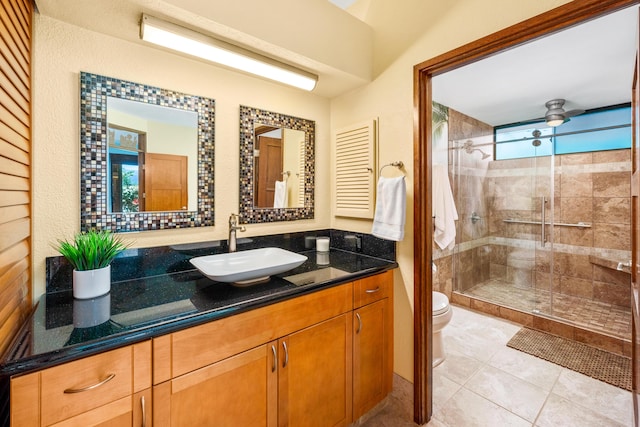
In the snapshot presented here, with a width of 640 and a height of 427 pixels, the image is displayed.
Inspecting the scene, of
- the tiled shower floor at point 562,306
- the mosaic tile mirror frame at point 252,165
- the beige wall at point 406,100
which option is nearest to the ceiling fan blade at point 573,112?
the tiled shower floor at point 562,306

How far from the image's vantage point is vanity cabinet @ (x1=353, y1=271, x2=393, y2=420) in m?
1.47

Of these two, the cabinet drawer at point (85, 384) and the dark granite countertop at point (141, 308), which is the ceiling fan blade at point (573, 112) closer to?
the dark granite countertop at point (141, 308)

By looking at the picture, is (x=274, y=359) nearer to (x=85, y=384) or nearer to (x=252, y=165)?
(x=85, y=384)

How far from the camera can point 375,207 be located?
176 cm

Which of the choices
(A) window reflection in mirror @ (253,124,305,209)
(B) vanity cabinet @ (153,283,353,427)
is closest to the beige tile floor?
(B) vanity cabinet @ (153,283,353,427)

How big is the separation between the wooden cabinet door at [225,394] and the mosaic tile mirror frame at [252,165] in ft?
2.83

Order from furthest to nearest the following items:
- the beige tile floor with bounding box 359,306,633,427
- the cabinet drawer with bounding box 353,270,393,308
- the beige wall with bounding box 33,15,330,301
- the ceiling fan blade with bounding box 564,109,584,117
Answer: the ceiling fan blade with bounding box 564,109,584,117 → the beige tile floor with bounding box 359,306,633,427 → the cabinet drawer with bounding box 353,270,393,308 → the beige wall with bounding box 33,15,330,301

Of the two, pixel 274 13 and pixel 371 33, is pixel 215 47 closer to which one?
pixel 274 13

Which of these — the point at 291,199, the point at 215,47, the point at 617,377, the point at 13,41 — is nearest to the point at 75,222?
the point at 13,41

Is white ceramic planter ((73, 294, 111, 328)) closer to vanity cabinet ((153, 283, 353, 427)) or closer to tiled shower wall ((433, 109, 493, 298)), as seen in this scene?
vanity cabinet ((153, 283, 353, 427))

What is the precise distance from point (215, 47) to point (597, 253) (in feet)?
12.9

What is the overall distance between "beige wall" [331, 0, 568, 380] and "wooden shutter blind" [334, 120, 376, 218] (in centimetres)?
7

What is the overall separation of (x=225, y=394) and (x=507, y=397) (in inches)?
70.7

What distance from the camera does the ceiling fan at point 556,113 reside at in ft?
9.15
